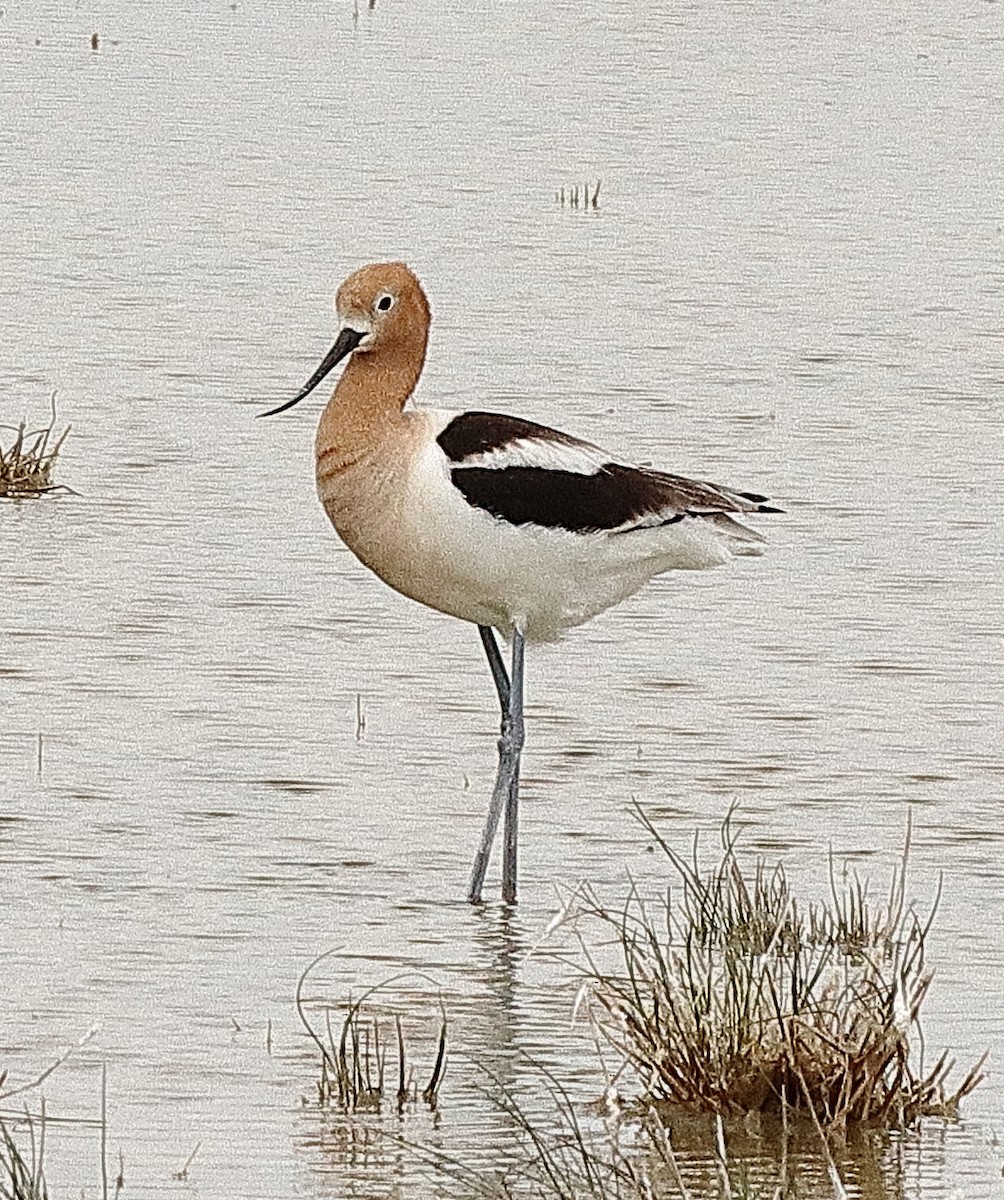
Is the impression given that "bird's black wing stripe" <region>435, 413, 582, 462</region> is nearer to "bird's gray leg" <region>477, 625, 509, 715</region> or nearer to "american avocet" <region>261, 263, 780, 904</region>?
"american avocet" <region>261, 263, 780, 904</region>

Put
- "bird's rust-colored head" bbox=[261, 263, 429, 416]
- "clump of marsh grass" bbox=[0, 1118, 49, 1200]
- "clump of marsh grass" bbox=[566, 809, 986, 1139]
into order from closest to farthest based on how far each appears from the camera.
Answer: "clump of marsh grass" bbox=[0, 1118, 49, 1200], "clump of marsh grass" bbox=[566, 809, 986, 1139], "bird's rust-colored head" bbox=[261, 263, 429, 416]

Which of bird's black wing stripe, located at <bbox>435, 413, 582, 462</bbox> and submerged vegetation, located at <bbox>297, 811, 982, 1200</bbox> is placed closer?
submerged vegetation, located at <bbox>297, 811, 982, 1200</bbox>

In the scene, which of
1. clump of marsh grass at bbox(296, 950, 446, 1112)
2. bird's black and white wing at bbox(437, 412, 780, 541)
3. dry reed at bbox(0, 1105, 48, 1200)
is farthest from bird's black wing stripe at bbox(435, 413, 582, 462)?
dry reed at bbox(0, 1105, 48, 1200)

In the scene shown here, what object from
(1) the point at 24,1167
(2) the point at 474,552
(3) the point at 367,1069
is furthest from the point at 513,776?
(1) the point at 24,1167

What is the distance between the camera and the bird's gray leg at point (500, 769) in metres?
7.77

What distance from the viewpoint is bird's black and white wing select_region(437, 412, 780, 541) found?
7797 millimetres

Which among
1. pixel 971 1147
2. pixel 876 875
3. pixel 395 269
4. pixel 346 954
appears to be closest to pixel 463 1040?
pixel 346 954

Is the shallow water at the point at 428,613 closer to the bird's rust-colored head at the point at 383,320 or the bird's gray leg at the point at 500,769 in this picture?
the bird's gray leg at the point at 500,769

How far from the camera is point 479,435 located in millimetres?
7879

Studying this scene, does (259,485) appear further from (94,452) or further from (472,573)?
(472,573)

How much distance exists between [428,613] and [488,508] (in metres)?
2.94

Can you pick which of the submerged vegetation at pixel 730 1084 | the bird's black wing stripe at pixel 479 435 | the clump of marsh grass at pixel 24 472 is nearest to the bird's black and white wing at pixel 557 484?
the bird's black wing stripe at pixel 479 435

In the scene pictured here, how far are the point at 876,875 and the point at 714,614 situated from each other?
116 inches

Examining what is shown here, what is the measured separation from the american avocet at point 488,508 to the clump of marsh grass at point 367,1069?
1263 mm
